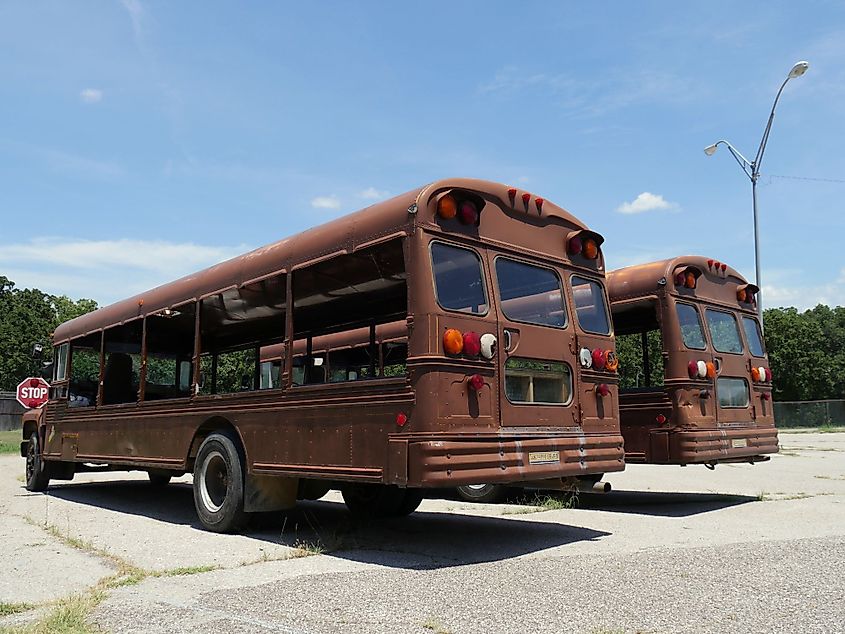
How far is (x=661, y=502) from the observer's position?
9516 millimetres

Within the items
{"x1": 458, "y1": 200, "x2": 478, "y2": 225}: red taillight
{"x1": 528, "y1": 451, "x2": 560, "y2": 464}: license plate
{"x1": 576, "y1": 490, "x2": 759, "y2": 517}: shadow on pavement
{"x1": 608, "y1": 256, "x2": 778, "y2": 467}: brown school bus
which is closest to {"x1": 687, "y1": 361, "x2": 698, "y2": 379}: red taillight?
{"x1": 608, "y1": 256, "x2": 778, "y2": 467}: brown school bus

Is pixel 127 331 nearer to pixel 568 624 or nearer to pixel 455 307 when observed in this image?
pixel 455 307

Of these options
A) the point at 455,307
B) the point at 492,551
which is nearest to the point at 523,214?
the point at 455,307

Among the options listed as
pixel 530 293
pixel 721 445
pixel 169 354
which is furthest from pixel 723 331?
pixel 169 354

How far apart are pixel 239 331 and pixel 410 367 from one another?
529 cm

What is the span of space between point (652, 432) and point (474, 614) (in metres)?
4.98

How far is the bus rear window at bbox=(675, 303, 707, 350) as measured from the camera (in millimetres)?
8742

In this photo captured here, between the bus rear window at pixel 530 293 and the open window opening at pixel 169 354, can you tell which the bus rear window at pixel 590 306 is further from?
the open window opening at pixel 169 354

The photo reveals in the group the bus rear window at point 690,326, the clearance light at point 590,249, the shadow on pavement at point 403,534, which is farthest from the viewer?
the bus rear window at point 690,326

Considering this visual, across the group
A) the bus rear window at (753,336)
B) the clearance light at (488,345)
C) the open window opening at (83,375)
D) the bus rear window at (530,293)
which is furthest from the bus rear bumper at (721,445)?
the open window opening at (83,375)

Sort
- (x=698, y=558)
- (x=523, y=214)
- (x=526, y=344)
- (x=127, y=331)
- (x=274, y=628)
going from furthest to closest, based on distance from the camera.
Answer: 1. (x=127, y=331)
2. (x=523, y=214)
3. (x=526, y=344)
4. (x=698, y=558)
5. (x=274, y=628)

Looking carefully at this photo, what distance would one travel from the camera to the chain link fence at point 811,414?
110 feet

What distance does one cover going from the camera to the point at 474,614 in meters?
4.16

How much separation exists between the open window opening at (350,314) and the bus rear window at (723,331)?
370 cm
